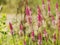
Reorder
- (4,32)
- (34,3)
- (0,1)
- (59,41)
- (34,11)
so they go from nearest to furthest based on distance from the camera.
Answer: (59,41) → (4,32) → (34,11) → (34,3) → (0,1)

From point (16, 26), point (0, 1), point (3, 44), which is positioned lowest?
point (3, 44)

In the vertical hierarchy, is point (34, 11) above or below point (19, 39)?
above

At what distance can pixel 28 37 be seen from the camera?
319 centimetres

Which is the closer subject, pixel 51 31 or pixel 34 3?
pixel 51 31

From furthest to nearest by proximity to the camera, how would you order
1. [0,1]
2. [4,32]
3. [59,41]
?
[0,1]
[4,32]
[59,41]

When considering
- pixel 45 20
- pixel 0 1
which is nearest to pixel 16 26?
pixel 45 20

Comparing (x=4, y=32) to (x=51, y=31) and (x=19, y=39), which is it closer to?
(x=19, y=39)

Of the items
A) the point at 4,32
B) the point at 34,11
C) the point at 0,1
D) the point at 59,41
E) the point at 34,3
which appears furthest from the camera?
the point at 0,1

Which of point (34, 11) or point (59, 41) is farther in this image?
point (34, 11)

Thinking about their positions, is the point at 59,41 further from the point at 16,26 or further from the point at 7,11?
the point at 7,11

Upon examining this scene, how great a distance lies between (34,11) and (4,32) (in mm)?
1182

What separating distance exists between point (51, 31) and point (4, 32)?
654 millimetres

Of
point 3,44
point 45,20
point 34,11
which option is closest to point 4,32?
point 3,44

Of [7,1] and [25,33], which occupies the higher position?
[7,1]
